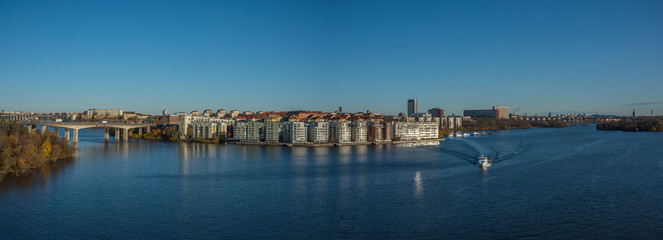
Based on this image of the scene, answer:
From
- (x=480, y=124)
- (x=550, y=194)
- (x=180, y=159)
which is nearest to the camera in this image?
(x=550, y=194)

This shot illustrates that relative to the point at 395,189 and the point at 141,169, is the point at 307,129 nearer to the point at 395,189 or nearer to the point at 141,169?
the point at 141,169

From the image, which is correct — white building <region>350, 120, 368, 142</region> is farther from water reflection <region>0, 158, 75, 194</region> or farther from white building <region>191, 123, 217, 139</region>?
water reflection <region>0, 158, 75, 194</region>

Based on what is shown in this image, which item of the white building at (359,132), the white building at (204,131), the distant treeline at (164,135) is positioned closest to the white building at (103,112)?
the distant treeline at (164,135)

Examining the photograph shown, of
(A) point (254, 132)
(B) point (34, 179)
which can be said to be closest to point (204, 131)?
(A) point (254, 132)

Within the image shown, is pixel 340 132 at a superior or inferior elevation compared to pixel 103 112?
inferior

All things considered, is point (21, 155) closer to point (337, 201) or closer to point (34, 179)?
point (34, 179)

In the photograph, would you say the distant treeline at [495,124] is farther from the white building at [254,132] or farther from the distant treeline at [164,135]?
the distant treeline at [164,135]

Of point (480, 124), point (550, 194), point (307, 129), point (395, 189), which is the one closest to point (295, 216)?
point (395, 189)
